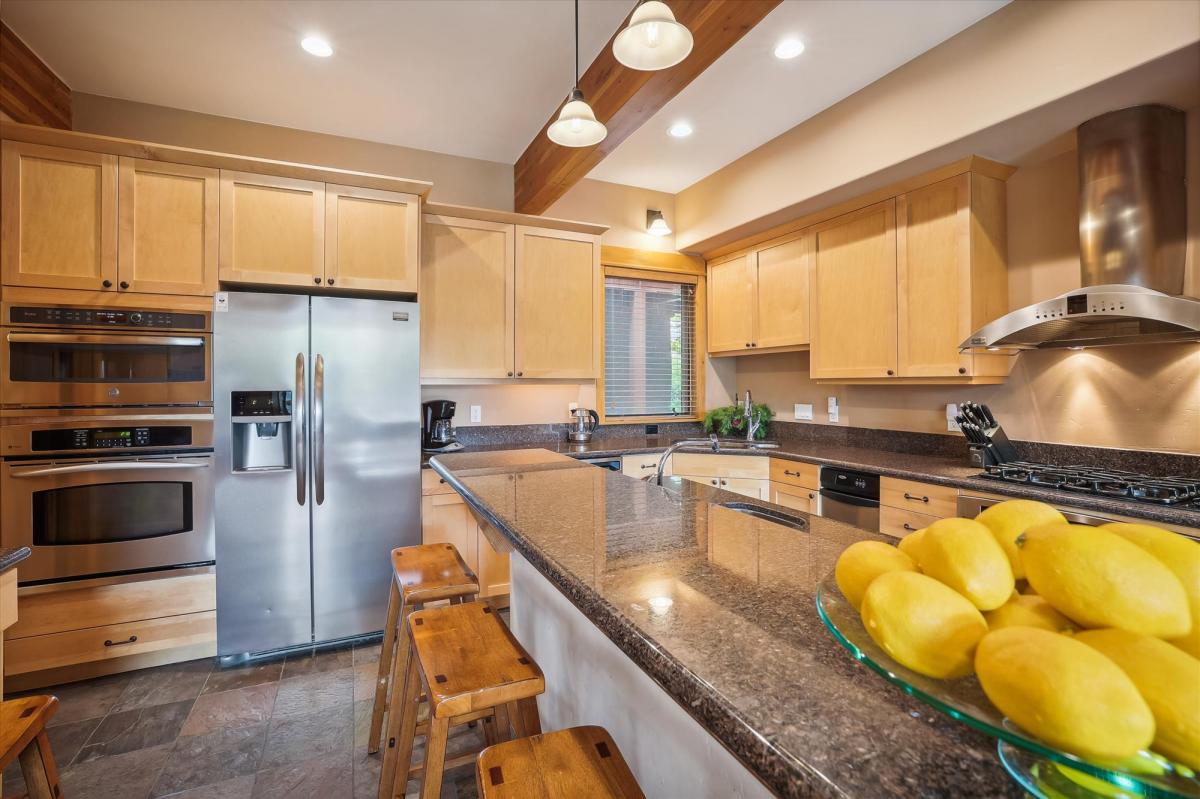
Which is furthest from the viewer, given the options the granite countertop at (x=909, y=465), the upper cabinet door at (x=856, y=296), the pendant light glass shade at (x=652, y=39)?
the upper cabinet door at (x=856, y=296)

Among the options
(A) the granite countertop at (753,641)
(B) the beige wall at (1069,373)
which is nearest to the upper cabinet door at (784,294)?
(B) the beige wall at (1069,373)

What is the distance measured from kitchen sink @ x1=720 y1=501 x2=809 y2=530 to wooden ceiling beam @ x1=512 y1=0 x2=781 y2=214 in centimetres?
154

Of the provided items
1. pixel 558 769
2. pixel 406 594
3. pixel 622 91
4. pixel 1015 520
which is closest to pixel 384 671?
pixel 406 594

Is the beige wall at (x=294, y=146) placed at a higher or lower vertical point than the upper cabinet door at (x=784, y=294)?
higher

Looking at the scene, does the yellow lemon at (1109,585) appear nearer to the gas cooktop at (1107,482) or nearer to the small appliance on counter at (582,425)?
the gas cooktop at (1107,482)

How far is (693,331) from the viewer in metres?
4.32

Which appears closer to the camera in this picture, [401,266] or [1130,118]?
[1130,118]

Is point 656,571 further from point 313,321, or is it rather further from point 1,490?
point 1,490

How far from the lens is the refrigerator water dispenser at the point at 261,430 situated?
99.7 inches

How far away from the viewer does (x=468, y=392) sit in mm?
3582

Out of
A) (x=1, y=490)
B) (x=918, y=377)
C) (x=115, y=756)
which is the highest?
(x=918, y=377)

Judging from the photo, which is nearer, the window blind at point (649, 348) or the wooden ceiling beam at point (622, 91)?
the wooden ceiling beam at point (622, 91)

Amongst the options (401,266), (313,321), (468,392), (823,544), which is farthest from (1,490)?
(823,544)

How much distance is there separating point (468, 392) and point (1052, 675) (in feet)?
11.3
